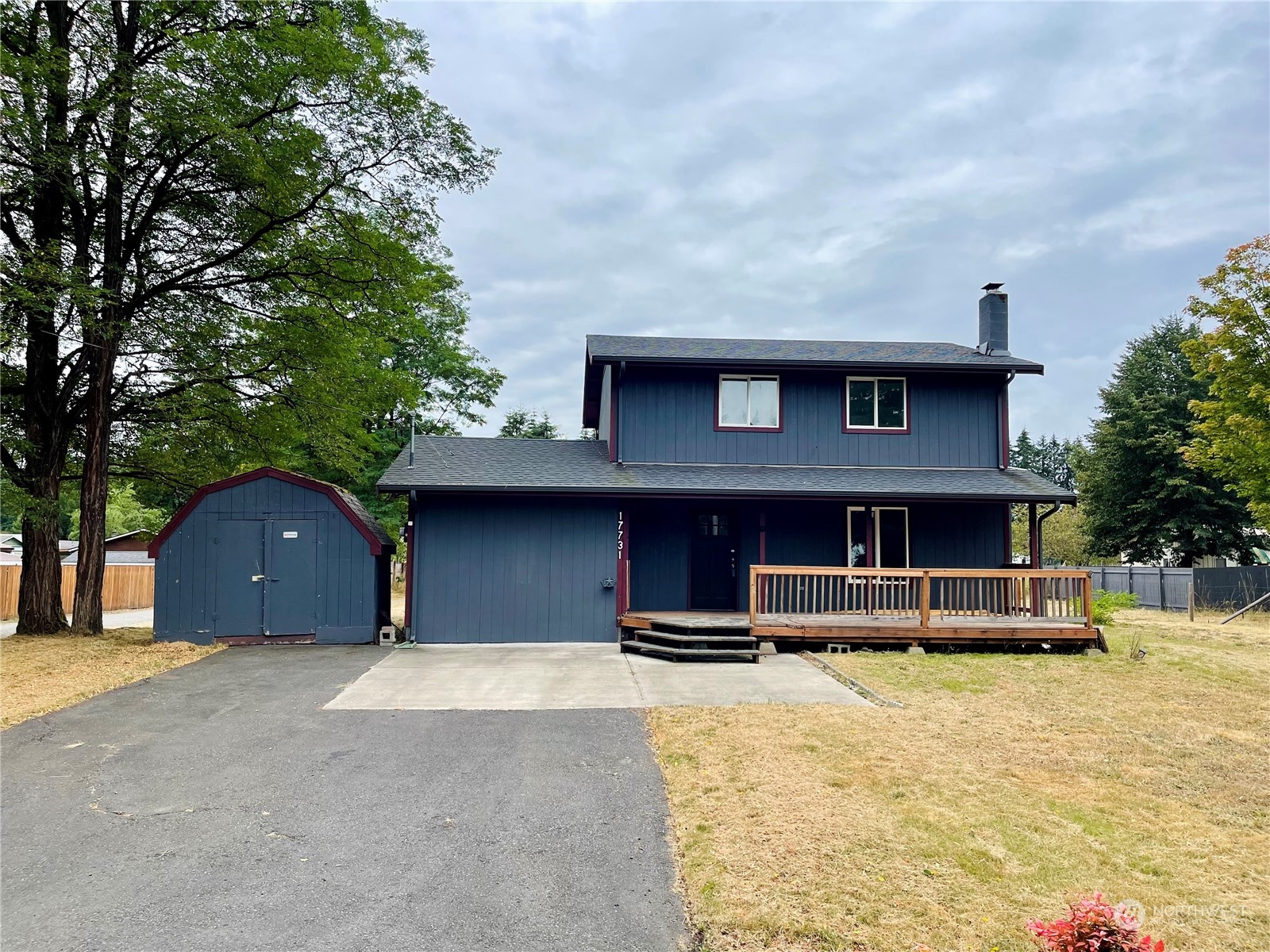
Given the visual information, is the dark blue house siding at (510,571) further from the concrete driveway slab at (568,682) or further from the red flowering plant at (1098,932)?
the red flowering plant at (1098,932)

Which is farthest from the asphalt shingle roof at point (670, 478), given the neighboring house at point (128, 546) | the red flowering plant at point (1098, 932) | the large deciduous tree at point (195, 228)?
the neighboring house at point (128, 546)

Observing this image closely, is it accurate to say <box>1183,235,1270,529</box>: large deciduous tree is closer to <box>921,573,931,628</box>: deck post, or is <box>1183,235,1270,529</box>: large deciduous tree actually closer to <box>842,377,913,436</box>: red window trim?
<box>842,377,913,436</box>: red window trim

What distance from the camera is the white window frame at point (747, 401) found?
42.9ft

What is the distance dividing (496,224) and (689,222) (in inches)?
303

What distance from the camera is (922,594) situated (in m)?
10.5

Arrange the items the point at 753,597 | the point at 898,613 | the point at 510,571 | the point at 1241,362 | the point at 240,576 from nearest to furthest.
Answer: the point at 753,597 → the point at 898,613 → the point at 240,576 → the point at 510,571 → the point at 1241,362

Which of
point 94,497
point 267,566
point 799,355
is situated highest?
point 799,355

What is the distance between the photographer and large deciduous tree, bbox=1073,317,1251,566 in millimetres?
25422

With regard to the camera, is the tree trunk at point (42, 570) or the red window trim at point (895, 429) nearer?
the tree trunk at point (42, 570)

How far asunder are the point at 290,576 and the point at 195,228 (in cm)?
672

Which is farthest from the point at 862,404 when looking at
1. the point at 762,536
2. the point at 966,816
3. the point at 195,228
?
the point at 195,228

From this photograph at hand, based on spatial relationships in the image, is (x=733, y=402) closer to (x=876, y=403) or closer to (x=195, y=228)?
(x=876, y=403)

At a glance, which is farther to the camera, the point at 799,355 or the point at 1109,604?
the point at 1109,604

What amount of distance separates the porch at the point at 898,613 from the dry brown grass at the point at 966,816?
109 inches
